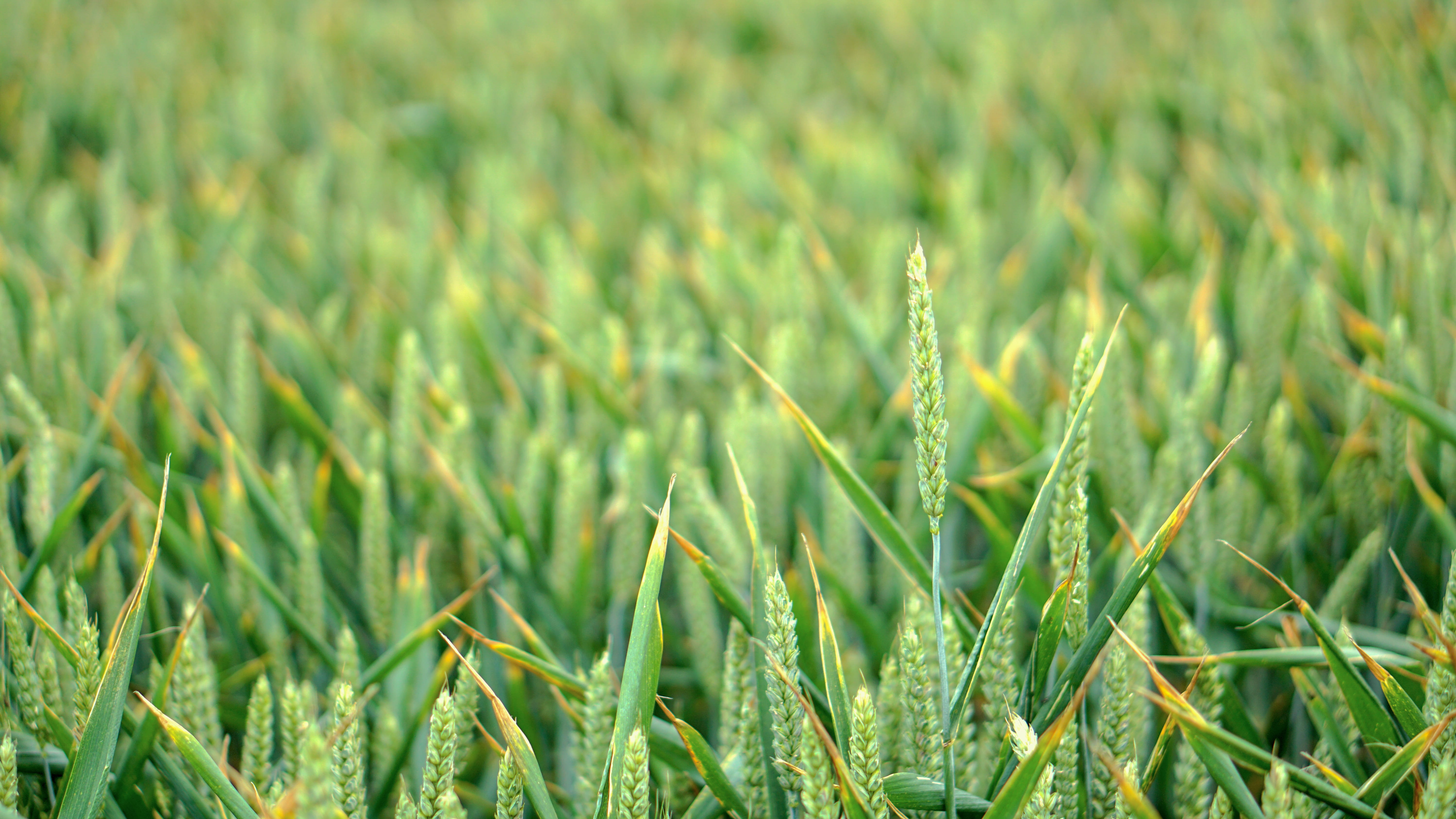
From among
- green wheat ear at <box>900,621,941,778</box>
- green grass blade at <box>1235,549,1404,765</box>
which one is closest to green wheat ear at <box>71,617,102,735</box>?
green wheat ear at <box>900,621,941,778</box>

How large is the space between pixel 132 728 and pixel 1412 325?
4.71ft

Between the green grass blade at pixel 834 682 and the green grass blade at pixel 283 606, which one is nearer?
the green grass blade at pixel 834 682

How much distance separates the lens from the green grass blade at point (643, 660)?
0.63 meters

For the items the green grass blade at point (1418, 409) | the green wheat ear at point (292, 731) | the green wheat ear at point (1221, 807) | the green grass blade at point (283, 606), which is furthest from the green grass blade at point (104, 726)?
the green grass blade at point (1418, 409)

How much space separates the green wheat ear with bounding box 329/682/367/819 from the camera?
602mm

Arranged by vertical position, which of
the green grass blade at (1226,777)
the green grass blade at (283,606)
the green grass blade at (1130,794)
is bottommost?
the green grass blade at (283,606)

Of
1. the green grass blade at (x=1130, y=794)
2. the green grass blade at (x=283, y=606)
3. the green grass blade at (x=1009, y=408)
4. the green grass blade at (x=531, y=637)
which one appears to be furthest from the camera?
the green grass blade at (x=1009, y=408)

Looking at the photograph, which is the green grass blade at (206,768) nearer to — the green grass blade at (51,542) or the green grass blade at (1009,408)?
the green grass blade at (51,542)

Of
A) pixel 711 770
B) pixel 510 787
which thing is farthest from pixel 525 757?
pixel 711 770

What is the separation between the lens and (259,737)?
694mm

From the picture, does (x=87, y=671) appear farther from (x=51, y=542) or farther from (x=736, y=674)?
(x=736, y=674)

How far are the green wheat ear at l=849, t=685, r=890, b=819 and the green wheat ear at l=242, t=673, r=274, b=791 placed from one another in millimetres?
428

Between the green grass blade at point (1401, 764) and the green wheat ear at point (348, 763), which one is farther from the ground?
the green grass blade at point (1401, 764)

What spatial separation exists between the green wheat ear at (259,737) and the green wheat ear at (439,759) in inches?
7.2
